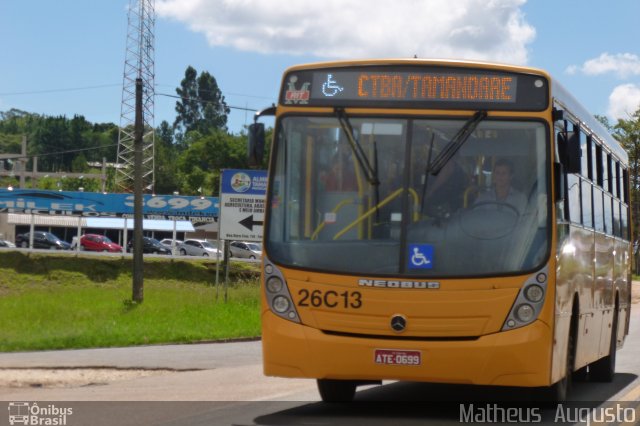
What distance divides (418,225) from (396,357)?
1178 mm

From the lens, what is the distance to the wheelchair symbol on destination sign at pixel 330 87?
11.2 meters

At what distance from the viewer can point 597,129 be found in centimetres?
1485

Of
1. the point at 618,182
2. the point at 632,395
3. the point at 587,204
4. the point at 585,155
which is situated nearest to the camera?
the point at 587,204

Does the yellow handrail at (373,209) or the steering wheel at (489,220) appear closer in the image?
the steering wheel at (489,220)

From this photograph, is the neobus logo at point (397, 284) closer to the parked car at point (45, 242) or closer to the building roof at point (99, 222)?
the parked car at point (45, 242)

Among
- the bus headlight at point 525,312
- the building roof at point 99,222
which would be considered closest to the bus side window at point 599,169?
the bus headlight at point 525,312

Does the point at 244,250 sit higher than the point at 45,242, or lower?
lower

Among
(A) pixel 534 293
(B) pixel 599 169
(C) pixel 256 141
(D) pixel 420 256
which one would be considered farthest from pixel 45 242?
(A) pixel 534 293

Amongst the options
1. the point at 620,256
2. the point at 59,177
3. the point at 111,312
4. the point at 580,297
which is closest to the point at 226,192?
the point at 111,312

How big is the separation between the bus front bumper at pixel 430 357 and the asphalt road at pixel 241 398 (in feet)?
1.49

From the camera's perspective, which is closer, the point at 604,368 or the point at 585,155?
the point at 585,155

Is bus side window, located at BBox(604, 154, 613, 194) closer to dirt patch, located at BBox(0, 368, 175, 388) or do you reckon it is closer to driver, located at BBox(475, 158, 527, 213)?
driver, located at BBox(475, 158, 527, 213)

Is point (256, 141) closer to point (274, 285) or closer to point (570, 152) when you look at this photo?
point (274, 285)

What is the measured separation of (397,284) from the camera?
10.5m
